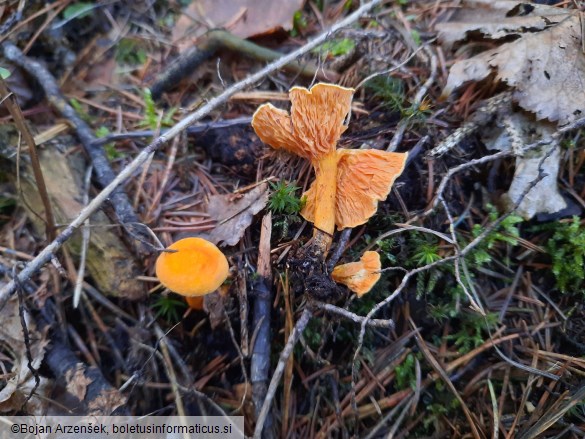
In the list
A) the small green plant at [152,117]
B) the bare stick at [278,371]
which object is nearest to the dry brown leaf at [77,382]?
the bare stick at [278,371]

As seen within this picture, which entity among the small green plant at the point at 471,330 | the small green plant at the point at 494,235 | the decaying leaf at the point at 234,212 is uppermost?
the decaying leaf at the point at 234,212

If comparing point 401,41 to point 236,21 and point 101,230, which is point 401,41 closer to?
point 236,21

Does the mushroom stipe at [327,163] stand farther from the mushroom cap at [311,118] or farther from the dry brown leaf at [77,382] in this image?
the dry brown leaf at [77,382]

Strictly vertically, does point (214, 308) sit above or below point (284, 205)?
below

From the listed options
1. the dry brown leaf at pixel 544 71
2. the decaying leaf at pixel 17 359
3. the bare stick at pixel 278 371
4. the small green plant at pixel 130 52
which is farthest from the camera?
the small green plant at pixel 130 52

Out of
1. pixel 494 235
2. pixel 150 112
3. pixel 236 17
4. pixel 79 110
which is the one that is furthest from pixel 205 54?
pixel 494 235

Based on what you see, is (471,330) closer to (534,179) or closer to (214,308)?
(534,179)

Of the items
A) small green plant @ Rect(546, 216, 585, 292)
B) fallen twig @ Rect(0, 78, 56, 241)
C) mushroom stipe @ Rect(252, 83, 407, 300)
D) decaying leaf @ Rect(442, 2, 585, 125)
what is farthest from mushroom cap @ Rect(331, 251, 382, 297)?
fallen twig @ Rect(0, 78, 56, 241)

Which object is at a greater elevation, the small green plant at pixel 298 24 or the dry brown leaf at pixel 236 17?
the dry brown leaf at pixel 236 17
